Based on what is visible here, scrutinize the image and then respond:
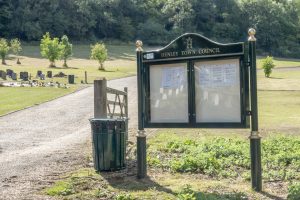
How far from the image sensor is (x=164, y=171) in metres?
8.84

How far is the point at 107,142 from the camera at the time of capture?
8617 mm

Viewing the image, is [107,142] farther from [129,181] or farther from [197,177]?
[197,177]

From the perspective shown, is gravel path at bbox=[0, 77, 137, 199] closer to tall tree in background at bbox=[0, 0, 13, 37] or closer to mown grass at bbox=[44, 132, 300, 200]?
mown grass at bbox=[44, 132, 300, 200]

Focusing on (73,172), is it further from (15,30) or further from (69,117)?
(15,30)

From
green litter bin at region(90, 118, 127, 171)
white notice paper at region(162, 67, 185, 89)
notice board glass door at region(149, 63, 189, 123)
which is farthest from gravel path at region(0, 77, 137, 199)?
white notice paper at region(162, 67, 185, 89)

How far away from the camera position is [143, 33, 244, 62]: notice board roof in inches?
305

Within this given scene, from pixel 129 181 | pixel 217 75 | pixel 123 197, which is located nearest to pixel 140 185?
pixel 129 181

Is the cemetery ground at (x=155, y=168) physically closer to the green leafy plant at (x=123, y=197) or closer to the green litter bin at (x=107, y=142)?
the green leafy plant at (x=123, y=197)

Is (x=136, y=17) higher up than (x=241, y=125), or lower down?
higher up

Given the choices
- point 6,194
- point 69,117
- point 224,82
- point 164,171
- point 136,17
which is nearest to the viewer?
point 6,194

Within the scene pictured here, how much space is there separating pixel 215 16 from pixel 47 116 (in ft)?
360

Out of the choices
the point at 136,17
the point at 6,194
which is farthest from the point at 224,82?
the point at 136,17

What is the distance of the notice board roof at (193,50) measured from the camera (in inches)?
305

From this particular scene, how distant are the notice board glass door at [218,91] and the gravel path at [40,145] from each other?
2.75m
